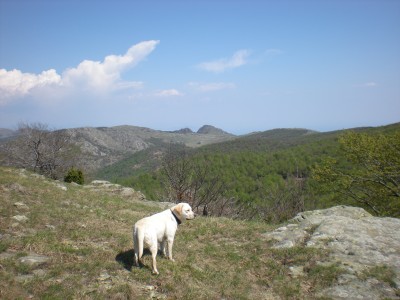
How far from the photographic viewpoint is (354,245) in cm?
1067

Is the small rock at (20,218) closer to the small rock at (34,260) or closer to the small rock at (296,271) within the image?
the small rock at (34,260)

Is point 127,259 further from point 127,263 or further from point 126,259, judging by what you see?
point 127,263

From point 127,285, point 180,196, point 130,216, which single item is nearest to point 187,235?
point 130,216

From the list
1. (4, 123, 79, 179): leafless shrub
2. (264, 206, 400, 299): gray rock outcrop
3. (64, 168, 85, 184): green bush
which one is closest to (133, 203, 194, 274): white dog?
(264, 206, 400, 299): gray rock outcrop

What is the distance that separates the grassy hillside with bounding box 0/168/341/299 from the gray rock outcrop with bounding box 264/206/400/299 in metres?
0.47

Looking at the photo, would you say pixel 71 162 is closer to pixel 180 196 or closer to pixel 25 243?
pixel 180 196

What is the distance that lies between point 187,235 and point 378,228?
746 centimetres

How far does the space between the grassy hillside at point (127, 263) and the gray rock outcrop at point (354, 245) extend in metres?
0.47

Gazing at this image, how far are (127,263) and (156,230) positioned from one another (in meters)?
1.34

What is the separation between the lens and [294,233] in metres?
12.1

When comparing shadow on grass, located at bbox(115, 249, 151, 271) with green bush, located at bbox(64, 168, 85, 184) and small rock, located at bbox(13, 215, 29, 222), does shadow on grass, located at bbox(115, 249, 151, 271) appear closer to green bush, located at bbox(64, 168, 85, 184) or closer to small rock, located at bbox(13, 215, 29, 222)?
small rock, located at bbox(13, 215, 29, 222)

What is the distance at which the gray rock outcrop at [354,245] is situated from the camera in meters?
8.35

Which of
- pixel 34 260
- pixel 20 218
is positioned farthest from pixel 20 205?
pixel 34 260

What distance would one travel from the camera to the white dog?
27.3ft
